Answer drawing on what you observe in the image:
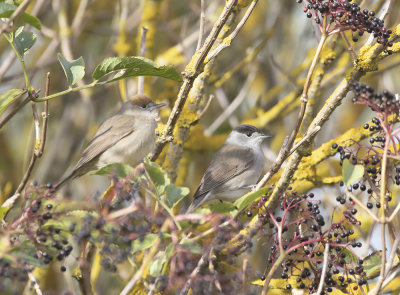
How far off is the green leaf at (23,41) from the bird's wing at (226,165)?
286cm

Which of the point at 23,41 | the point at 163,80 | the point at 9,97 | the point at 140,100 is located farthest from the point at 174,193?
the point at 163,80

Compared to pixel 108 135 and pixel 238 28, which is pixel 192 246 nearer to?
pixel 238 28

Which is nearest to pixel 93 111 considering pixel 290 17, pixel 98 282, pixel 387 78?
pixel 98 282

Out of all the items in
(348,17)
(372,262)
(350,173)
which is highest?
(348,17)

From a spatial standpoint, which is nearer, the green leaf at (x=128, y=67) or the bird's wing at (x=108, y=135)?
the green leaf at (x=128, y=67)

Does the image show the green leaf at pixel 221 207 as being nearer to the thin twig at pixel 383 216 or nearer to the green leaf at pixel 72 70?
the thin twig at pixel 383 216

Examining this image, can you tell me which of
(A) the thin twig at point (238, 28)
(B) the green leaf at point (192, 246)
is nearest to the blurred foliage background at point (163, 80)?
(A) the thin twig at point (238, 28)

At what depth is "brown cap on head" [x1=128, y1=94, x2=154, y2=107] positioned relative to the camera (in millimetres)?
5509

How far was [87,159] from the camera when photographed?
542 cm

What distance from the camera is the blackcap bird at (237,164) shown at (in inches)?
217

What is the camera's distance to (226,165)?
566 cm

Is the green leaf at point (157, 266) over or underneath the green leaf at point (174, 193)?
underneath

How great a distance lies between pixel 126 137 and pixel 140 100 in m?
0.38

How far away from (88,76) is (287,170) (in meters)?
3.99
